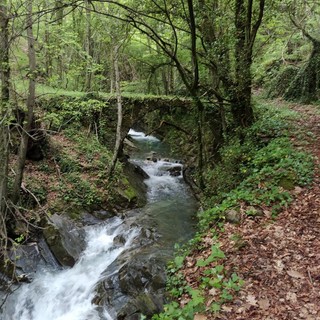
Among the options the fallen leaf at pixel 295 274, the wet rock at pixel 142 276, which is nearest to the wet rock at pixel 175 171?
the wet rock at pixel 142 276

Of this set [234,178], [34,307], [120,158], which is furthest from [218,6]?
[34,307]

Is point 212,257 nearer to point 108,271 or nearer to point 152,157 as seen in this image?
point 108,271

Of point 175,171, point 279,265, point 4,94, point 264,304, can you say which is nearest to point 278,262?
point 279,265

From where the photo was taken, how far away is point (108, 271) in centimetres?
710

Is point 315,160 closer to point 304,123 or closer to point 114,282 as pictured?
point 304,123

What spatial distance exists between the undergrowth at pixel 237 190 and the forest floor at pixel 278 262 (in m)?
0.14

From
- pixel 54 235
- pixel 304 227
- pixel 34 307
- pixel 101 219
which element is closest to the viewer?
pixel 304 227

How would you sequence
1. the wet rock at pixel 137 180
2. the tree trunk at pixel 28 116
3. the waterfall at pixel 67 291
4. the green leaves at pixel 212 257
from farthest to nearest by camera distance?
the wet rock at pixel 137 180, the tree trunk at pixel 28 116, the waterfall at pixel 67 291, the green leaves at pixel 212 257

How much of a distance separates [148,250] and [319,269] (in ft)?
12.7

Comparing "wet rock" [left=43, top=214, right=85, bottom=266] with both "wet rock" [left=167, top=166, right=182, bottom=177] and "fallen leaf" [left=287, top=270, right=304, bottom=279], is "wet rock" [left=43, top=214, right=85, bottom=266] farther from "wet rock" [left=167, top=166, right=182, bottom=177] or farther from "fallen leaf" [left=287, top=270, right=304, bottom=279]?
"wet rock" [left=167, top=166, right=182, bottom=177]

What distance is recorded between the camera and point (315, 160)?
7035mm

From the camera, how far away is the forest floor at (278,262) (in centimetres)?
395

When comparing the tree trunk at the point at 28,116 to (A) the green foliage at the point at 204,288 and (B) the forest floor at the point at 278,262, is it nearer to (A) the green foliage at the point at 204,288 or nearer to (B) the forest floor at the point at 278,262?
(A) the green foliage at the point at 204,288

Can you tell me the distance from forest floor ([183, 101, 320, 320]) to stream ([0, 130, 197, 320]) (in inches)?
60.5
